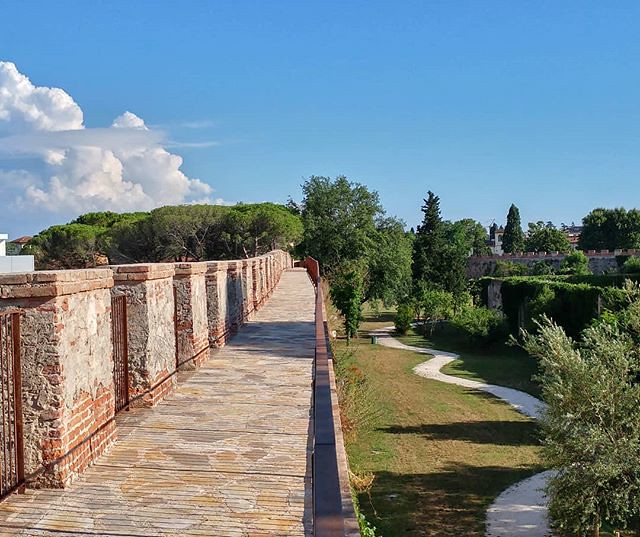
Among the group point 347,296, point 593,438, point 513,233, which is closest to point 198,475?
point 593,438

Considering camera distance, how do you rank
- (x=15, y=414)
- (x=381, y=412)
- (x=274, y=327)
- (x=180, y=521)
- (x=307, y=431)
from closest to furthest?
(x=180, y=521) → (x=15, y=414) → (x=307, y=431) → (x=274, y=327) → (x=381, y=412)

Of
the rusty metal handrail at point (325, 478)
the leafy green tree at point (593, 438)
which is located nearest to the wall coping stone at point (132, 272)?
the rusty metal handrail at point (325, 478)

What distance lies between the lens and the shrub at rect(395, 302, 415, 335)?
42.6 m

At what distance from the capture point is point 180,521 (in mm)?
3939

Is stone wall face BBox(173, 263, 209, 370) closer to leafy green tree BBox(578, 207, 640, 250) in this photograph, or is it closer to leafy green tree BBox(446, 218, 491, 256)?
leafy green tree BBox(578, 207, 640, 250)

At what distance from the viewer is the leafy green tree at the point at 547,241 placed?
76.2 meters

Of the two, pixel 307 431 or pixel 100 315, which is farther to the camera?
pixel 307 431

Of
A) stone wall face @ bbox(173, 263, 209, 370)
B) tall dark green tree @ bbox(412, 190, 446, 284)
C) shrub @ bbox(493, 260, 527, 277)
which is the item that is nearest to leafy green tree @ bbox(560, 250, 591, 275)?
shrub @ bbox(493, 260, 527, 277)

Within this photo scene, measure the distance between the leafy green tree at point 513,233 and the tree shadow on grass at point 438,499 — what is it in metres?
73.6

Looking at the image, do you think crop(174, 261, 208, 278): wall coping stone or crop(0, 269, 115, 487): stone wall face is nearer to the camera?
crop(0, 269, 115, 487): stone wall face

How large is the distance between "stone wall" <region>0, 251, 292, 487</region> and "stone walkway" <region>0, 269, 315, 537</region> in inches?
8.1

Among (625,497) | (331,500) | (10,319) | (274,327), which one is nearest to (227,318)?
(274,327)

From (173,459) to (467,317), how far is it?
109 feet

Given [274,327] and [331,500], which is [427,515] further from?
[331,500]
